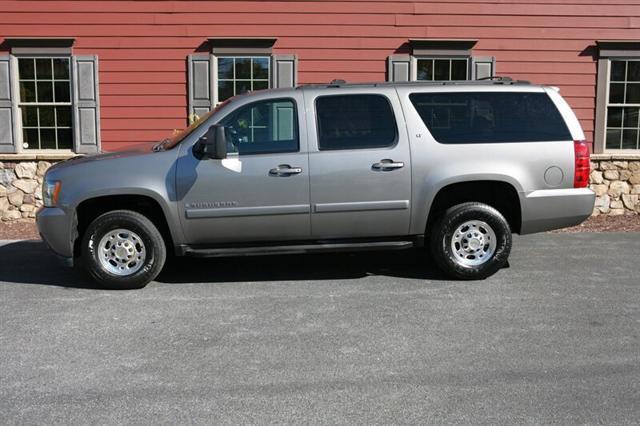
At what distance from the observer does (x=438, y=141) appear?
21.4 feet

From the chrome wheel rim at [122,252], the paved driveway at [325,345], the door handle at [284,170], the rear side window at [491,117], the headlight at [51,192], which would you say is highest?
the rear side window at [491,117]

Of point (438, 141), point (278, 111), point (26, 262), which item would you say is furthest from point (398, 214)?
point (26, 262)

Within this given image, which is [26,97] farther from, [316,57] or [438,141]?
[438,141]

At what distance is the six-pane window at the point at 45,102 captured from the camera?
1115cm

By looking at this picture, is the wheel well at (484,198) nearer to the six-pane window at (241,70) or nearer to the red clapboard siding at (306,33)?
the red clapboard siding at (306,33)

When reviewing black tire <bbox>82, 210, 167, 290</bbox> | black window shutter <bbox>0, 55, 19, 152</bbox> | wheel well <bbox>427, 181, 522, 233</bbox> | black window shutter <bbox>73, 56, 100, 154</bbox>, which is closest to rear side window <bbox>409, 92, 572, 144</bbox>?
wheel well <bbox>427, 181, 522, 233</bbox>

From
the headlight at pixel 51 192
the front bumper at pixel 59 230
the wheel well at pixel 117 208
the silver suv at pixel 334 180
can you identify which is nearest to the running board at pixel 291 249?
the silver suv at pixel 334 180

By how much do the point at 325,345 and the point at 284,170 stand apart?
2.03 meters

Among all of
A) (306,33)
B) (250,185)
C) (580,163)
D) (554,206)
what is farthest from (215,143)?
(306,33)

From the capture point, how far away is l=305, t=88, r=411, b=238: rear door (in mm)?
6414

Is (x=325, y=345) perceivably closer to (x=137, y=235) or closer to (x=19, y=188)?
(x=137, y=235)

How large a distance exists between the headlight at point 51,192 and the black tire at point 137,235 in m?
0.42

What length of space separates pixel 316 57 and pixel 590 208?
580 centimetres

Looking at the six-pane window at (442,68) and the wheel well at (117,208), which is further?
the six-pane window at (442,68)
